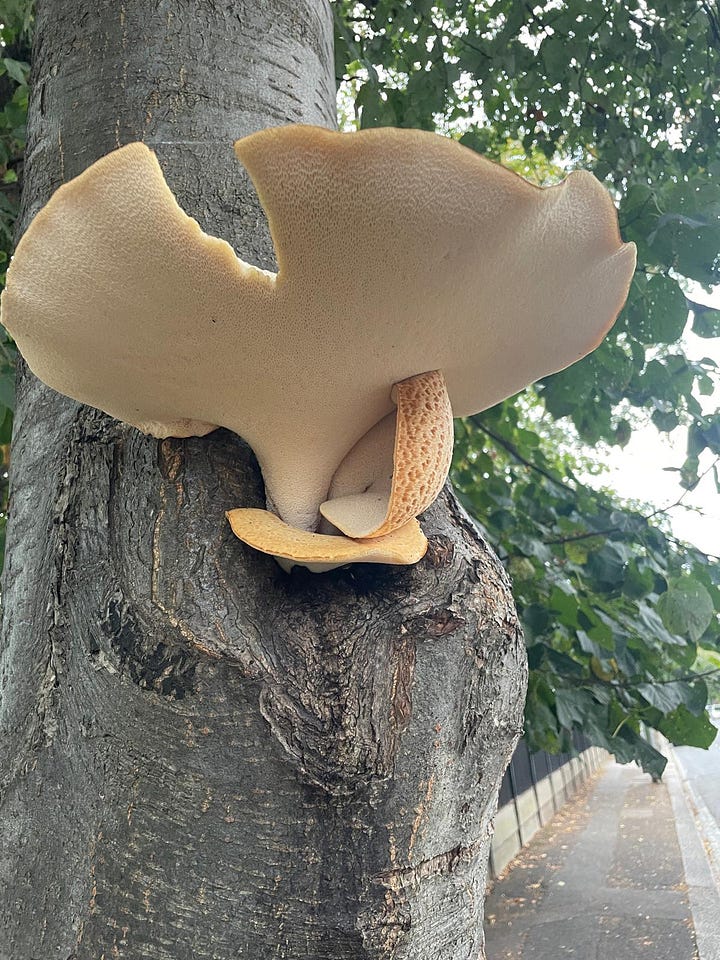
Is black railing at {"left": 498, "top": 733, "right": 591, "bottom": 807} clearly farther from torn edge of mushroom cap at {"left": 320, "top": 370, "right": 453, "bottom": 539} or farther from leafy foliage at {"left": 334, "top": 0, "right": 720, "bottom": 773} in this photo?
torn edge of mushroom cap at {"left": 320, "top": 370, "right": 453, "bottom": 539}

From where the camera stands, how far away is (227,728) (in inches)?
23.5

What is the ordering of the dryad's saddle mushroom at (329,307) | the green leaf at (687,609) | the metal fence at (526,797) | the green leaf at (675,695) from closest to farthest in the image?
the dryad's saddle mushroom at (329,307) < the green leaf at (687,609) < the green leaf at (675,695) < the metal fence at (526,797)

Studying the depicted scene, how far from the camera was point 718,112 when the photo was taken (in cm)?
239

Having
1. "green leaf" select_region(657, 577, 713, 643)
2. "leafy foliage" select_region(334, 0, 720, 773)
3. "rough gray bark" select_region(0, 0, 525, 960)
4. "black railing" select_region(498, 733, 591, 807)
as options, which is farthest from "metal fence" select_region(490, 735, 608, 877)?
"rough gray bark" select_region(0, 0, 525, 960)

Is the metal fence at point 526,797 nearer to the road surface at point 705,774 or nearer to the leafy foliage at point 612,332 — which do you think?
the road surface at point 705,774

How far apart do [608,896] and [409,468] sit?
249 inches

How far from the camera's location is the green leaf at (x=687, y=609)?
150cm

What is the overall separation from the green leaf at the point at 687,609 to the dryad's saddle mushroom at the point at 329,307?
0.97 m

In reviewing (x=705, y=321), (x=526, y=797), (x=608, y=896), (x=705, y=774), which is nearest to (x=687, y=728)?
(x=705, y=321)

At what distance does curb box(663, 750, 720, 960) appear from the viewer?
4668mm

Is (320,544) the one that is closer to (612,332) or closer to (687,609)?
(687,609)

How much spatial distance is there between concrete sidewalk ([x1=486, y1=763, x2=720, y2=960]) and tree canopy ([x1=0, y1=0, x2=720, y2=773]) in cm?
310

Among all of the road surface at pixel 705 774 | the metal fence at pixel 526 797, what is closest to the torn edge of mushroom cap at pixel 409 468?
the metal fence at pixel 526 797

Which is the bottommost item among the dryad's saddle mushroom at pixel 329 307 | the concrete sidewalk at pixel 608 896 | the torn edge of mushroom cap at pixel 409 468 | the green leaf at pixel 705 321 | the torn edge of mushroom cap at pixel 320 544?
the concrete sidewalk at pixel 608 896
